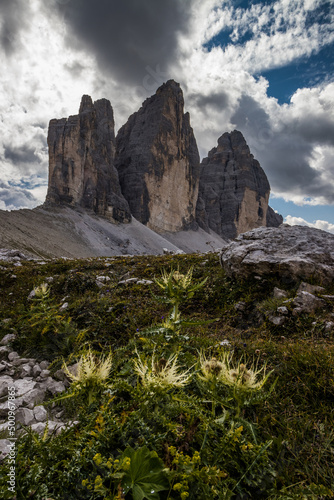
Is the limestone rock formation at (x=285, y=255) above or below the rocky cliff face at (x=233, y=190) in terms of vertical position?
below

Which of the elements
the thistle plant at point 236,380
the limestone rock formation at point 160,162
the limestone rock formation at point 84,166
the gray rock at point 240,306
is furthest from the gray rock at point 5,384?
the limestone rock formation at point 160,162

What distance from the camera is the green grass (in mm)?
1360

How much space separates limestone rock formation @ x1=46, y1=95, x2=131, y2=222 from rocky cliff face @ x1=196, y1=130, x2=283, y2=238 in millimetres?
60920

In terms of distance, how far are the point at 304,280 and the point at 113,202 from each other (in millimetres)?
81952

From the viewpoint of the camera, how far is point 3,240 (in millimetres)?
41719

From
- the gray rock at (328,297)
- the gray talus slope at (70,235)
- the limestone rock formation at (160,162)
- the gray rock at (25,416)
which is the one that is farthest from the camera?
the limestone rock formation at (160,162)

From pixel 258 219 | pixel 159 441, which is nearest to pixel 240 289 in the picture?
pixel 159 441

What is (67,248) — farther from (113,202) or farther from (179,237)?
(179,237)

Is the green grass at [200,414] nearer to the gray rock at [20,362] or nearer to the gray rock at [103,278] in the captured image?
the gray rock at [20,362]

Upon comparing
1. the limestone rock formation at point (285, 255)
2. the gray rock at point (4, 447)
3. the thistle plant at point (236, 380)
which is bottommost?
the gray rock at point (4, 447)

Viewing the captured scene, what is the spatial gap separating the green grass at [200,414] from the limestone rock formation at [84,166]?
73556 mm

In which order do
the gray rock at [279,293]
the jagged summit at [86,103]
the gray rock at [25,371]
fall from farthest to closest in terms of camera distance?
the jagged summit at [86,103]
the gray rock at [279,293]
the gray rock at [25,371]

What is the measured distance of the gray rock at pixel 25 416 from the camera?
8.55 feet

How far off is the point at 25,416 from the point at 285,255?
6.31 meters
